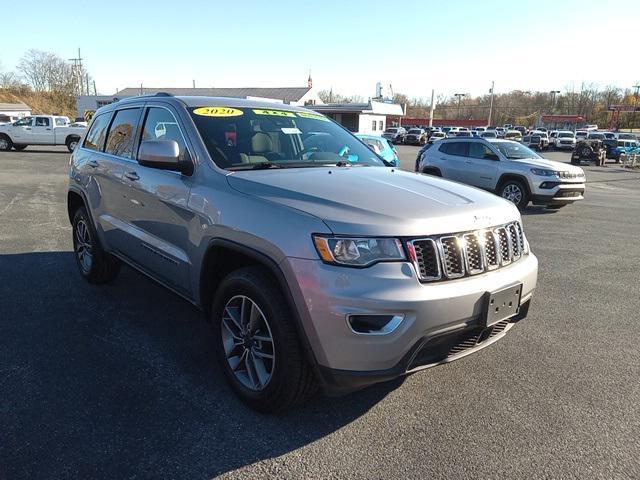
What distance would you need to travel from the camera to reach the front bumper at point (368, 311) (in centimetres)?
238

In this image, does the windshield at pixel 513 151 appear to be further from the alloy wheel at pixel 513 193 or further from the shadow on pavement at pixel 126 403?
the shadow on pavement at pixel 126 403

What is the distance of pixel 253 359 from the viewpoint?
3.01 m

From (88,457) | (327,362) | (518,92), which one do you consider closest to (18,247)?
(88,457)

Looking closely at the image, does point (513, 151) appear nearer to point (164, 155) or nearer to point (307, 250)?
point (164, 155)

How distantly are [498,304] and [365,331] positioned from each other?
828 millimetres

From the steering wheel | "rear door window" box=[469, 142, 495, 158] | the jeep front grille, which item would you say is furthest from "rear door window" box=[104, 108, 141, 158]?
"rear door window" box=[469, 142, 495, 158]

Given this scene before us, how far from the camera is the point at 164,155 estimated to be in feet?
10.5

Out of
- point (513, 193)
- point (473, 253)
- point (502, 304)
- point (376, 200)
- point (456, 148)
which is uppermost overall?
point (456, 148)

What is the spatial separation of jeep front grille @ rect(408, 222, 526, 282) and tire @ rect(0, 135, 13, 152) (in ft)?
98.3

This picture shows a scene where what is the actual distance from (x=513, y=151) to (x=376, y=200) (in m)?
11.1

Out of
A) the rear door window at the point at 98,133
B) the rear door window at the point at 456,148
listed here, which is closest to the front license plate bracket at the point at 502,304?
the rear door window at the point at 98,133

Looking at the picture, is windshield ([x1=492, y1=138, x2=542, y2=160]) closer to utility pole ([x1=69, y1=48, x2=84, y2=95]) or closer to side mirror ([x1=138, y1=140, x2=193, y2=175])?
side mirror ([x1=138, y1=140, x2=193, y2=175])

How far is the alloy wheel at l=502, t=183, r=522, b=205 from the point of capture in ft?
39.0

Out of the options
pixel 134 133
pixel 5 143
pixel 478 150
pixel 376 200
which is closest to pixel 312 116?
pixel 134 133
